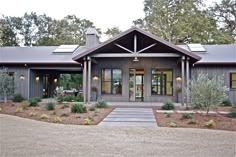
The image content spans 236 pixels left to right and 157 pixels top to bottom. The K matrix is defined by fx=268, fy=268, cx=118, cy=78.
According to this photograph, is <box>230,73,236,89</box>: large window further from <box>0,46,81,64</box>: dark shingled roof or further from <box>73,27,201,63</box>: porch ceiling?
<box>0,46,81,64</box>: dark shingled roof

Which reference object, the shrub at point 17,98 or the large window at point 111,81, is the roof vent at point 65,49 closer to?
the large window at point 111,81

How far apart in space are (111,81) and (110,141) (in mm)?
11375

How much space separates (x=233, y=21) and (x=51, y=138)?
3364 cm

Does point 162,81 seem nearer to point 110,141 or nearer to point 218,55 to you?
point 218,55

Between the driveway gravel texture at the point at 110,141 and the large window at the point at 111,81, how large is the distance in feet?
30.6

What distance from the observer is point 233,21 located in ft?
113

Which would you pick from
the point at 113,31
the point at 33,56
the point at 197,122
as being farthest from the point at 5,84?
the point at 113,31

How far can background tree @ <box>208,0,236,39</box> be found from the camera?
113 feet

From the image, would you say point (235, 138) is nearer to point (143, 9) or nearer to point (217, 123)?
point (217, 123)

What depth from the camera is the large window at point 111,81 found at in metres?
17.7

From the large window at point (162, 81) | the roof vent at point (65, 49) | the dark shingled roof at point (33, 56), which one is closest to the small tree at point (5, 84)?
the dark shingled roof at point (33, 56)

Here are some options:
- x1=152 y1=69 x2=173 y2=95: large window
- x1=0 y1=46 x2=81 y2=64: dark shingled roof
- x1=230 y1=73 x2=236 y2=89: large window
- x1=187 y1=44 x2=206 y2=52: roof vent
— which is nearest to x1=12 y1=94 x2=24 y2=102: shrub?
x1=0 y1=46 x2=81 y2=64: dark shingled roof

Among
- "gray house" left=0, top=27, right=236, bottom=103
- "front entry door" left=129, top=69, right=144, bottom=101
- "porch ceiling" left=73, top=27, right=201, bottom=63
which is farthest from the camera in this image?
"front entry door" left=129, top=69, right=144, bottom=101

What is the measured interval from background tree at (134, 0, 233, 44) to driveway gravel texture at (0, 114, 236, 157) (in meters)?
24.5
